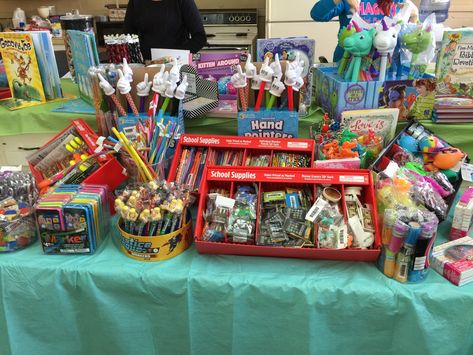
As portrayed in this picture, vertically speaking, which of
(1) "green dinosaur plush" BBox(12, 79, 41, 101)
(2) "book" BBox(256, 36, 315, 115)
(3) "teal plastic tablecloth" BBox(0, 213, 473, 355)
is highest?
(2) "book" BBox(256, 36, 315, 115)

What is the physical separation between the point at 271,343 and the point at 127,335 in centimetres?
42

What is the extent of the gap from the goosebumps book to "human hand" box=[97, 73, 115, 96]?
536mm

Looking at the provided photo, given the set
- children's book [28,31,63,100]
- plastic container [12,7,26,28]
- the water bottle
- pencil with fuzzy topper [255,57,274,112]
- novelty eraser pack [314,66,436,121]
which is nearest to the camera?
pencil with fuzzy topper [255,57,274,112]

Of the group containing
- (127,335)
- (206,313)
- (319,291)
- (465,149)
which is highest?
(465,149)

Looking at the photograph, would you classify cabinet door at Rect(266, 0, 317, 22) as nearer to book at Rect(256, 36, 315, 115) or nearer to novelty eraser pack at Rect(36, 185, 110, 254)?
book at Rect(256, 36, 315, 115)

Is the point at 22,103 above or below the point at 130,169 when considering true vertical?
above

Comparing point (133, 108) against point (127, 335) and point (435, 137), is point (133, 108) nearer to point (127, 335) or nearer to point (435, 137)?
point (127, 335)

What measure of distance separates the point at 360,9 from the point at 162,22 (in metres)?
1.36

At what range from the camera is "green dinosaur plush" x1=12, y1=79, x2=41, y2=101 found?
67.7 inches

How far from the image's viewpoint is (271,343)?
42.7 inches

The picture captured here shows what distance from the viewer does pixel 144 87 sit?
52.6 inches

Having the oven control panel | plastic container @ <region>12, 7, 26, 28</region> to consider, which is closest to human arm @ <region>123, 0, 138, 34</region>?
the oven control panel

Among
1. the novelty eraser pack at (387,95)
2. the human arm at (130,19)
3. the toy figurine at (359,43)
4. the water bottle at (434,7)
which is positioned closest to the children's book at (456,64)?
the novelty eraser pack at (387,95)

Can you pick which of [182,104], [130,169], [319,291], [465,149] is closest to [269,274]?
[319,291]
